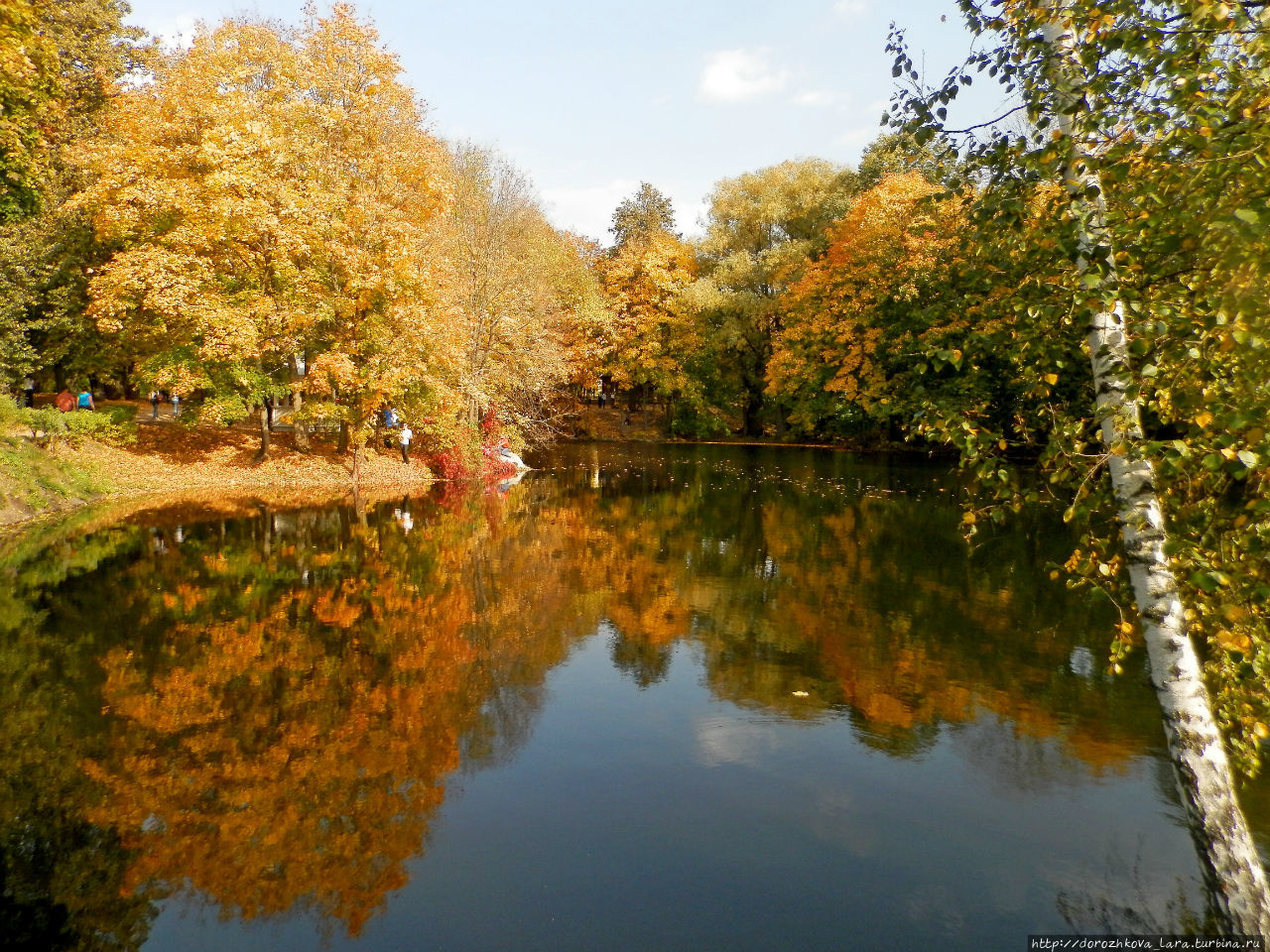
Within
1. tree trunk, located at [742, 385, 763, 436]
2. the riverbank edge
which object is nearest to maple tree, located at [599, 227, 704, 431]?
tree trunk, located at [742, 385, 763, 436]

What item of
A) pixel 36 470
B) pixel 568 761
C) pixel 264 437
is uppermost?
pixel 264 437

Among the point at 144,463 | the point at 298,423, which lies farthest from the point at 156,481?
the point at 298,423

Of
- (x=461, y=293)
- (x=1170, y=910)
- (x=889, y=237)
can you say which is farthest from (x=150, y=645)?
(x=889, y=237)

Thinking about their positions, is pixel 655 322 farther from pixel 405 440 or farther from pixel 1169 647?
pixel 1169 647

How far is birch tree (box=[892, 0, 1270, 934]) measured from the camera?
3623 millimetres

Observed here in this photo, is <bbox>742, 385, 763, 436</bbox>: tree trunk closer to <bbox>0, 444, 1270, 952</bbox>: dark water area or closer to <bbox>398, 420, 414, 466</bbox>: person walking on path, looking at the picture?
<bbox>398, 420, 414, 466</bbox>: person walking on path

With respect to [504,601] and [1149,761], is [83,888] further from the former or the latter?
[1149,761]

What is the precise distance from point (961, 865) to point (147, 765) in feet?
21.1

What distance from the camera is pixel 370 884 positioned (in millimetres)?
5070

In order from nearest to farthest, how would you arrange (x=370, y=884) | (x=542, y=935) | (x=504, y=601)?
1. (x=542, y=935)
2. (x=370, y=884)
3. (x=504, y=601)

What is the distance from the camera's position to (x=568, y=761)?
7.01 metres

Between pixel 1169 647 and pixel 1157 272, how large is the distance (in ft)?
6.68

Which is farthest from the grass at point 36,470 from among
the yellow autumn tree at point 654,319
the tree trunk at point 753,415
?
the tree trunk at point 753,415

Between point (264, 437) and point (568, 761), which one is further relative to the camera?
point (264, 437)
